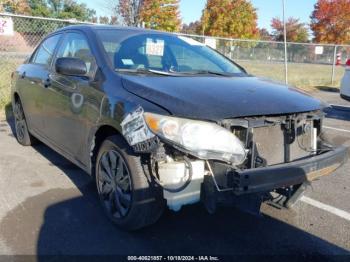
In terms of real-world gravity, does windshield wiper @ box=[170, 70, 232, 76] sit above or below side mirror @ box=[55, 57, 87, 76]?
below

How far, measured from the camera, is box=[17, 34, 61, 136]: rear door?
4.48 m

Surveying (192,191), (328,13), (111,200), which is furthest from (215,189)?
(328,13)

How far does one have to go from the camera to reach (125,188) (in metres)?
3.09

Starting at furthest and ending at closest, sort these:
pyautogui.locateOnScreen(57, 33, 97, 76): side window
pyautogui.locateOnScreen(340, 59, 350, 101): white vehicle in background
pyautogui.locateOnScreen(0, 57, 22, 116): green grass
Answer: pyautogui.locateOnScreen(0, 57, 22, 116): green grass → pyautogui.locateOnScreen(340, 59, 350, 101): white vehicle in background → pyautogui.locateOnScreen(57, 33, 97, 76): side window

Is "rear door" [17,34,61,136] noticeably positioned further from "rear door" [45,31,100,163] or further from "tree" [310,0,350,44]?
"tree" [310,0,350,44]

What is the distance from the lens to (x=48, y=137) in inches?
177

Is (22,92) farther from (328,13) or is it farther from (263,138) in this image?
(328,13)

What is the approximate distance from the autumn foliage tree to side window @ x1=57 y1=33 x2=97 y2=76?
63334 mm

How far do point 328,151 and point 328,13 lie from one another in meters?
52.5

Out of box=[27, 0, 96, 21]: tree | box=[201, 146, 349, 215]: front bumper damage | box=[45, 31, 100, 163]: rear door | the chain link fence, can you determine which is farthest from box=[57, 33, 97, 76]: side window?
box=[27, 0, 96, 21]: tree

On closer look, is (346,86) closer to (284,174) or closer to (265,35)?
(284,174)

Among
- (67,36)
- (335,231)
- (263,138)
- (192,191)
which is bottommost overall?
(335,231)

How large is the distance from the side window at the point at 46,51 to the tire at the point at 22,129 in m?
0.81

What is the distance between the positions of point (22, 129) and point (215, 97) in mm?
3730
